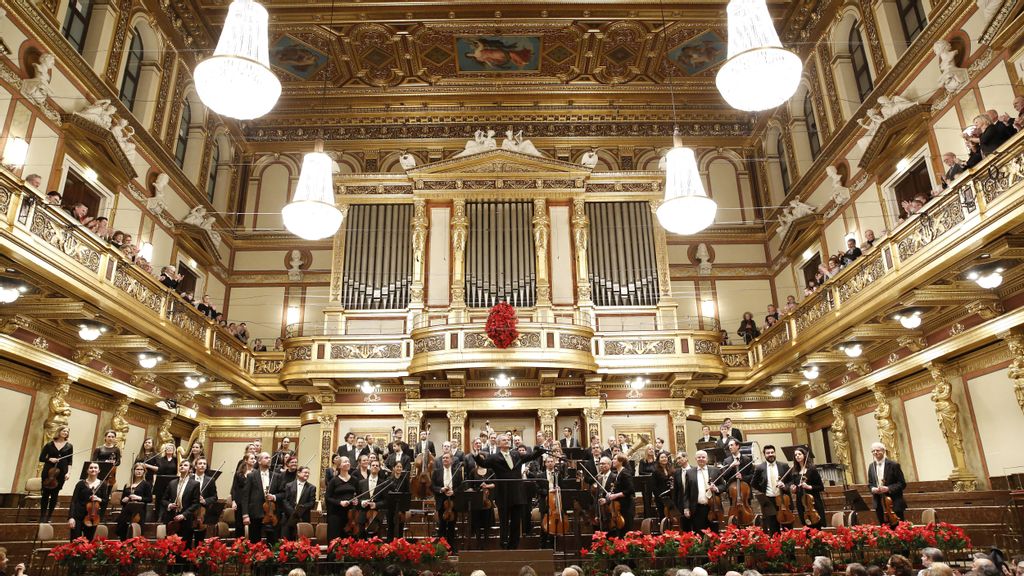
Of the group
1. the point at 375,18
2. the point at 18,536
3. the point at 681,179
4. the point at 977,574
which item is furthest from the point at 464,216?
the point at 977,574

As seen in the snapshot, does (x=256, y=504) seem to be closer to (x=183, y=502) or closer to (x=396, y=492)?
(x=183, y=502)

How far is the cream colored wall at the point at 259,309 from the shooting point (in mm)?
17453

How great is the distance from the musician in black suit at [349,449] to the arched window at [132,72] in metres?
8.33

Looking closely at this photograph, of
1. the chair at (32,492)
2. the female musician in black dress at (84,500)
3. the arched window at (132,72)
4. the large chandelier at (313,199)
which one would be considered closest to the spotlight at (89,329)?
the chair at (32,492)

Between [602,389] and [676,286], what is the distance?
14.4 feet

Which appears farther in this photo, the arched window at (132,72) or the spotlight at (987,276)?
the arched window at (132,72)

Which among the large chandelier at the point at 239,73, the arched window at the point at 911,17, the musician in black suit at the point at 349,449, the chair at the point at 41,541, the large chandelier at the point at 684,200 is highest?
the arched window at the point at 911,17

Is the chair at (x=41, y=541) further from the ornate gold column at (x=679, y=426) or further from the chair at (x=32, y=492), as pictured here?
the ornate gold column at (x=679, y=426)

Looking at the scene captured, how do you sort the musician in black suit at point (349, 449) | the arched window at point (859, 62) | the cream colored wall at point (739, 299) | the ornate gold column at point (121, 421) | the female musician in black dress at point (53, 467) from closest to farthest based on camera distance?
1. the female musician in black dress at point (53, 467)
2. the musician in black suit at point (349, 449)
3. the ornate gold column at point (121, 421)
4. the arched window at point (859, 62)
5. the cream colored wall at point (739, 299)

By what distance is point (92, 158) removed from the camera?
39.2 ft

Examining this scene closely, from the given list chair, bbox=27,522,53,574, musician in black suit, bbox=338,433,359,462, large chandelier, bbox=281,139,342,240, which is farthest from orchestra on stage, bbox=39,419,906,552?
large chandelier, bbox=281,139,342,240

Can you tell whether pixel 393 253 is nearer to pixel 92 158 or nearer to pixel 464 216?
pixel 464 216

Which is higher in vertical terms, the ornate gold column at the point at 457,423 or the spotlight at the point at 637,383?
the spotlight at the point at 637,383

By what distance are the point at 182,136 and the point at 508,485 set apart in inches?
496
